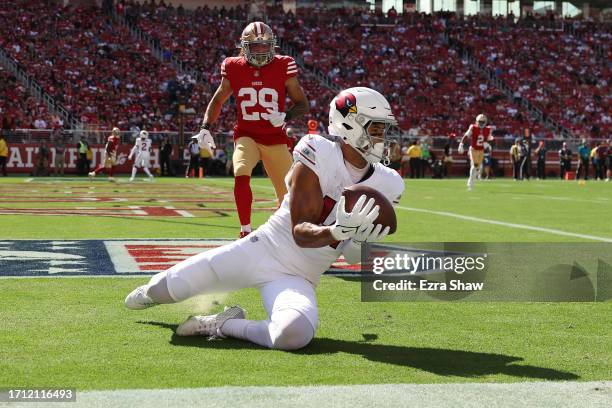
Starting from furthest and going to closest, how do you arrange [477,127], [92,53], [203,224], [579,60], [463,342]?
1. [579,60]
2. [92,53]
3. [477,127]
4. [203,224]
5. [463,342]

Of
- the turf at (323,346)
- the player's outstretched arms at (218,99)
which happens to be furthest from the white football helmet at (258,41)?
the turf at (323,346)

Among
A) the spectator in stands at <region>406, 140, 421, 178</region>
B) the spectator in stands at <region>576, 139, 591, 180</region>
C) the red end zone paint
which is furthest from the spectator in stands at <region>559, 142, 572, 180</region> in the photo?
the red end zone paint

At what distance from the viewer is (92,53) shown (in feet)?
123

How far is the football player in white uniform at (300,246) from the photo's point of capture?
172 inches

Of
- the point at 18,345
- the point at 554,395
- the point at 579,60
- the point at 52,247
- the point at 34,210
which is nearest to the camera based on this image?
the point at 554,395

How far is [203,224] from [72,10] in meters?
31.4

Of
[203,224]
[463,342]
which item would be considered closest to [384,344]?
[463,342]

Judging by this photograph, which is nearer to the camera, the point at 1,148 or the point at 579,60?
the point at 1,148

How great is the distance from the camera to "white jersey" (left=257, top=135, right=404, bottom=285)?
4465 millimetres

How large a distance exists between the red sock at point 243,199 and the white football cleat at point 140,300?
119 inches

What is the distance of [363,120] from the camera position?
4.53 metres

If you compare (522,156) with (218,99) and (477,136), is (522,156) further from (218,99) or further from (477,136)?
(218,99)

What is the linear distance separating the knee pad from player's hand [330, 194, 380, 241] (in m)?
0.47

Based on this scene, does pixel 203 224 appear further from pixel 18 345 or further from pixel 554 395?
pixel 554 395
